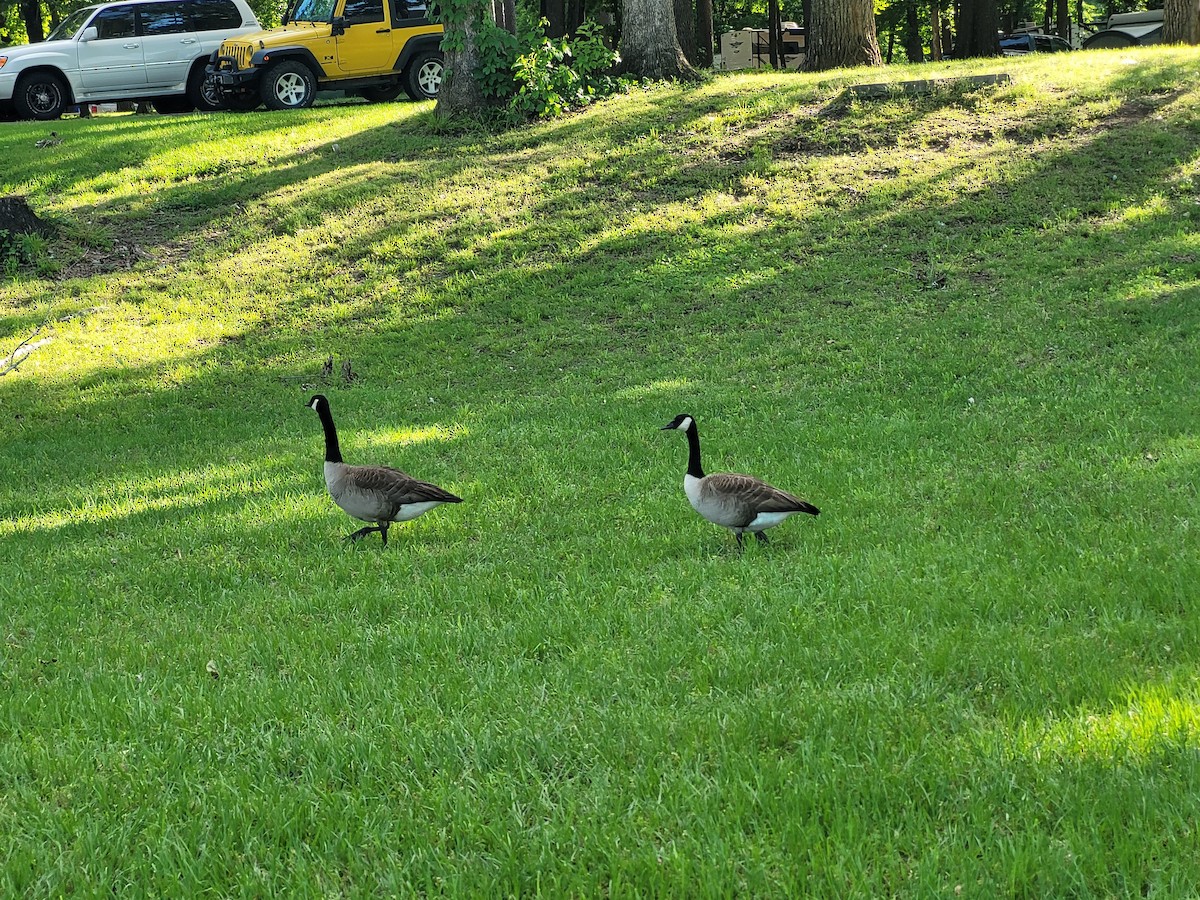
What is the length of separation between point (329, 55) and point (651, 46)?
6.85 m

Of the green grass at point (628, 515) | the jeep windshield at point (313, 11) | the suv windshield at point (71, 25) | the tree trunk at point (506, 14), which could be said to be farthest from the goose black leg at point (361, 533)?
the suv windshield at point (71, 25)

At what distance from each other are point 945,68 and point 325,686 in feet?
62.6

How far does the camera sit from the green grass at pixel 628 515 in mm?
3453

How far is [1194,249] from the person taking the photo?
12.6 metres

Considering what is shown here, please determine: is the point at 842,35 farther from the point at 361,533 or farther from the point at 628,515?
the point at 361,533

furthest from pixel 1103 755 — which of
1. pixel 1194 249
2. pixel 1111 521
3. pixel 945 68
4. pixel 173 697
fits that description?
pixel 945 68

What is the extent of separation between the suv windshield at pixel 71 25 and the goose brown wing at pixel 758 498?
77.5 ft

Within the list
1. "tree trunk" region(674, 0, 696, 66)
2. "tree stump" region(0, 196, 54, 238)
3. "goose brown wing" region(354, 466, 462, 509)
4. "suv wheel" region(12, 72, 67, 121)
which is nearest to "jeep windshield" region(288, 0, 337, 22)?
"suv wheel" region(12, 72, 67, 121)

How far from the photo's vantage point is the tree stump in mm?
15945

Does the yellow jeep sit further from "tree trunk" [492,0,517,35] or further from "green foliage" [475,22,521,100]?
"green foliage" [475,22,521,100]

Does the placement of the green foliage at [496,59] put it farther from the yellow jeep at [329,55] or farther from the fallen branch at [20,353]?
the fallen branch at [20,353]

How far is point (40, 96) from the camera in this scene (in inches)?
915

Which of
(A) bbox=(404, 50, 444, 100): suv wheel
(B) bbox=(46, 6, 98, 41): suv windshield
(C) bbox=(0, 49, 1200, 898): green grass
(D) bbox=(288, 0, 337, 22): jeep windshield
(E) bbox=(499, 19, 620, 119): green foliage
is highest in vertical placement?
(B) bbox=(46, 6, 98, 41): suv windshield

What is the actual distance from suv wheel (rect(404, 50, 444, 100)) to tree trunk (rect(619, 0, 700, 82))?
480 cm
